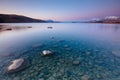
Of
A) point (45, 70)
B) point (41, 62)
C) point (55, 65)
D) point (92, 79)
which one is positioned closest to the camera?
point (92, 79)

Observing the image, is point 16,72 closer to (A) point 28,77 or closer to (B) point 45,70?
(A) point 28,77

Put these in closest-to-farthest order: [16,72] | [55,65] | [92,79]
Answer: [92,79], [16,72], [55,65]

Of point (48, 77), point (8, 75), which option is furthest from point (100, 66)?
point (8, 75)

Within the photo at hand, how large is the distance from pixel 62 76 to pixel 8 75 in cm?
399

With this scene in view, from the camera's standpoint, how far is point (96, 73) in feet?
19.5

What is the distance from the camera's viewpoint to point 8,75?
18.8 ft

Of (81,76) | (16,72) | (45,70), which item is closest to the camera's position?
(81,76)

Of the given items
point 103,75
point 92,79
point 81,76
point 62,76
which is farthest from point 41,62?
point 103,75

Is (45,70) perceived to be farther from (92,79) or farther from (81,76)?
(92,79)

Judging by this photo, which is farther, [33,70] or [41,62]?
[41,62]

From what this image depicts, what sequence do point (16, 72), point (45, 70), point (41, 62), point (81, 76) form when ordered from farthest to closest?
point (41, 62)
point (45, 70)
point (16, 72)
point (81, 76)

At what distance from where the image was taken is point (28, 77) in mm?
5578

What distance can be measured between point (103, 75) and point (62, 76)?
3.01m

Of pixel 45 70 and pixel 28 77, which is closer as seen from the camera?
pixel 28 77
